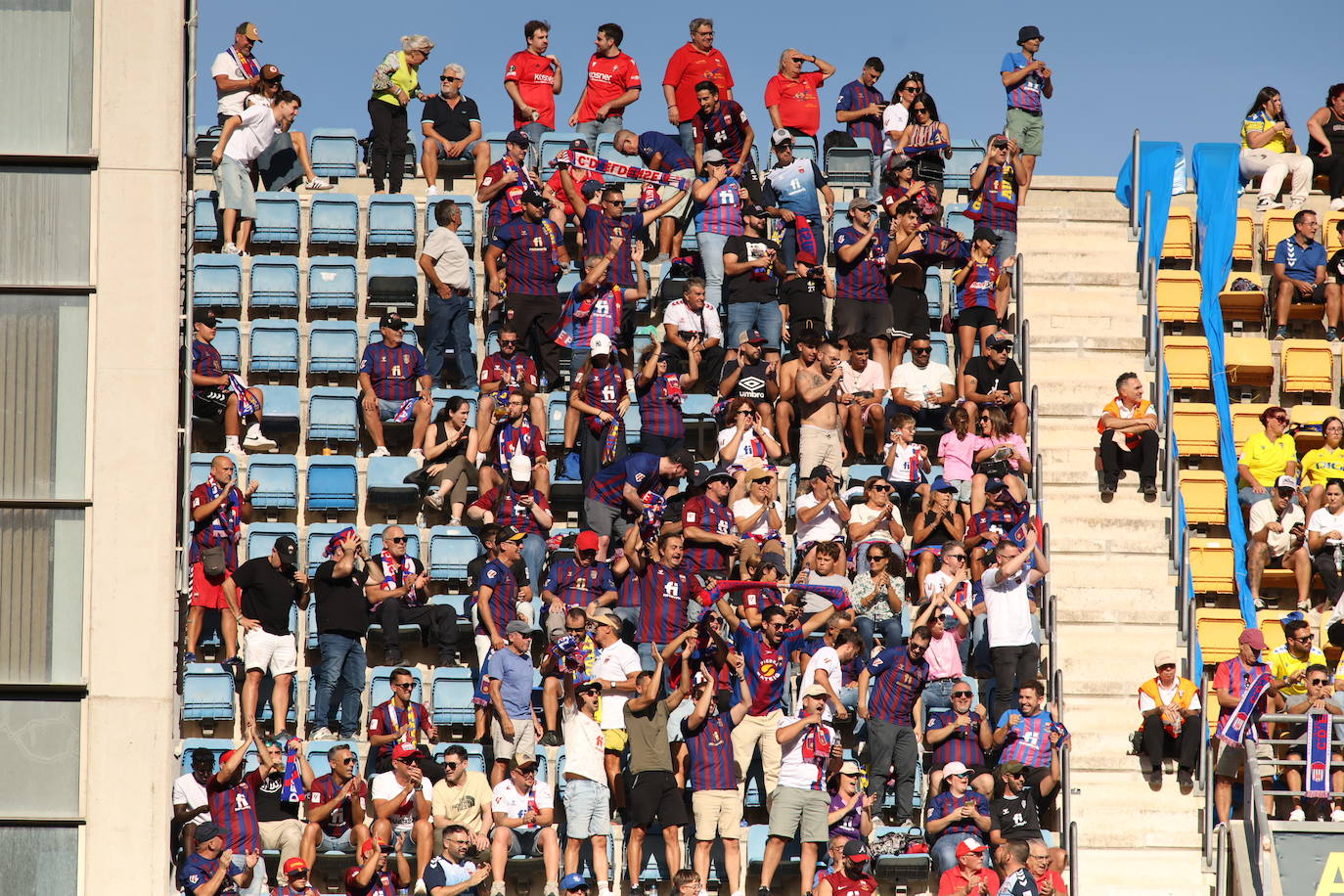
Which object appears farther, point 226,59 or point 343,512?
point 226,59

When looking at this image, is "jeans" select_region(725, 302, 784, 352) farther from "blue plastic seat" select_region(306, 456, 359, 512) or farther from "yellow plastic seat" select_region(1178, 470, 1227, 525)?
"yellow plastic seat" select_region(1178, 470, 1227, 525)

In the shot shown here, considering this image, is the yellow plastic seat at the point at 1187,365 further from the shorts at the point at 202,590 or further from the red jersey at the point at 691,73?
the shorts at the point at 202,590

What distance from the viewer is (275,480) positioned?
18469 millimetres

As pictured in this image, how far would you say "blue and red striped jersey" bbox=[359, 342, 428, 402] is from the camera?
61.8 feet

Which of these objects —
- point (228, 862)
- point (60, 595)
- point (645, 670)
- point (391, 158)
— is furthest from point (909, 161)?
point (60, 595)

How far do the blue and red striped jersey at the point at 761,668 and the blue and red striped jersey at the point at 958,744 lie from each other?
4.03 ft

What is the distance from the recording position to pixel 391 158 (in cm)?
2077

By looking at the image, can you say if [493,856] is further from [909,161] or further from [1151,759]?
[909,161]

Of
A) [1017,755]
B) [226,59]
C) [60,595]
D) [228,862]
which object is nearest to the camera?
[60,595]

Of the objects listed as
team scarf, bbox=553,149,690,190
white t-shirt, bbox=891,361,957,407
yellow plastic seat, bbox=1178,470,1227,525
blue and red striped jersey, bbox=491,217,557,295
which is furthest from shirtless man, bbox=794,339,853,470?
yellow plastic seat, bbox=1178,470,1227,525

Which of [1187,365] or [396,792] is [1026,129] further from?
[396,792]

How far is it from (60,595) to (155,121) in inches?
108

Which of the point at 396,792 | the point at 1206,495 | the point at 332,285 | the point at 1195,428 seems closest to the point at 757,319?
the point at 332,285

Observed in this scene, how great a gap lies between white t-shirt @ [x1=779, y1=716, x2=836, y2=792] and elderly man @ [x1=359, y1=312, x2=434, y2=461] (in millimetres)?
4385
